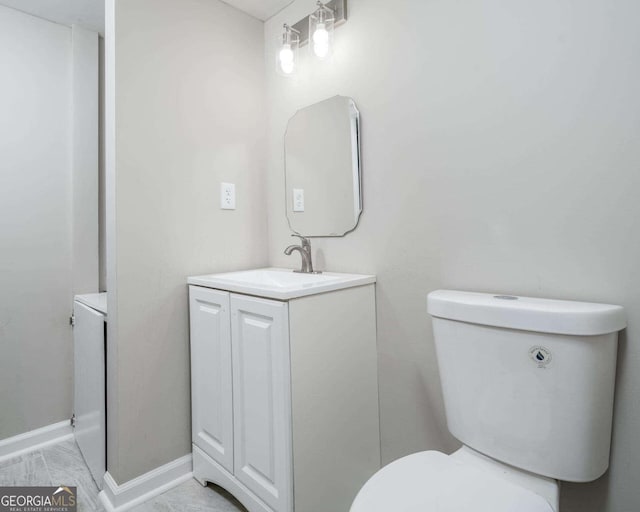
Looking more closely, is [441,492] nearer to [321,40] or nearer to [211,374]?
[211,374]

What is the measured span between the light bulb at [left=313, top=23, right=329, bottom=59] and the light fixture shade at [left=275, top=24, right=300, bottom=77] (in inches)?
6.8

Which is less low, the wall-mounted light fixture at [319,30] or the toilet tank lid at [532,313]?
the wall-mounted light fixture at [319,30]

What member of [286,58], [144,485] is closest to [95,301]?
[144,485]

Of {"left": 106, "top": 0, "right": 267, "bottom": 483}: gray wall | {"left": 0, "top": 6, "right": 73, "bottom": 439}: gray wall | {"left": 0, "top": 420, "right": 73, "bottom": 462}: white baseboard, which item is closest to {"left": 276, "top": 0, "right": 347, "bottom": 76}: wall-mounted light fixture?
{"left": 106, "top": 0, "right": 267, "bottom": 483}: gray wall

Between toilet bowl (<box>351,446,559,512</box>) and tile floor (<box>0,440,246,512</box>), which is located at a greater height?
toilet bowl (<box>351,446,559,512</box>)

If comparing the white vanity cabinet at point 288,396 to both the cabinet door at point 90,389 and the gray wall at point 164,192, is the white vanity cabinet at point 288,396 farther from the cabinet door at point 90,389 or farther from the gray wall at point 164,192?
the cabinet door at point 90,389

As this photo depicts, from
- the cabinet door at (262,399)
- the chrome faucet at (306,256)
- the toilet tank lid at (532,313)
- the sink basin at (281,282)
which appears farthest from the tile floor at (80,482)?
the toilet tank lid at (532,313)

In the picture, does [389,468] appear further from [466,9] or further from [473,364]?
[466,9]

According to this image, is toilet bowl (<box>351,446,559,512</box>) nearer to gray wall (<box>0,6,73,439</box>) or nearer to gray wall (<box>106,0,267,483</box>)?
gray wall (<box>106,0,267,483</box>)

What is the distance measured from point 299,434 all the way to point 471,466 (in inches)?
19.2

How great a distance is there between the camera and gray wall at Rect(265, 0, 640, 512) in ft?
2.84

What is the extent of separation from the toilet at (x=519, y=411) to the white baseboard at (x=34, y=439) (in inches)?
Answer: 72.6

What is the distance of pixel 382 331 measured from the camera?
4.39ft

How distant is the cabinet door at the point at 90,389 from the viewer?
1.38 metres
